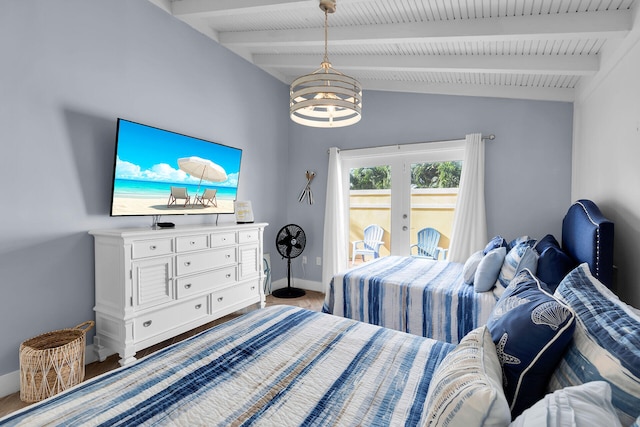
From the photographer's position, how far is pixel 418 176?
4.09 metres

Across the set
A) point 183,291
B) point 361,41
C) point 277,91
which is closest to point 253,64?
point 277,91

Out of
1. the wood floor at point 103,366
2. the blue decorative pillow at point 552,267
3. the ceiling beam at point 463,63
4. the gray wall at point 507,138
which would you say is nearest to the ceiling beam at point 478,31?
the ceiling beam at point 463,63

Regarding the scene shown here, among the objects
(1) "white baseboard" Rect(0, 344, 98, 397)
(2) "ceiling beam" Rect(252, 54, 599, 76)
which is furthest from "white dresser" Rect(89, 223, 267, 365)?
(2) "ceiling beam" Rect(252, 54, 599, 76)

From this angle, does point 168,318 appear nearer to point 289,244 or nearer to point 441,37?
point 289,244

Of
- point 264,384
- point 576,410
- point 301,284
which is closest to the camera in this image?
point 576,410

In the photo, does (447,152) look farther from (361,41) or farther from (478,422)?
(478,422)

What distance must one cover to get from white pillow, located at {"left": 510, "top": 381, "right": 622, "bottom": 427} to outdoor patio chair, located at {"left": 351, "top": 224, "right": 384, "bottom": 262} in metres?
3.72

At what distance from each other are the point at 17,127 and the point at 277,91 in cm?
304

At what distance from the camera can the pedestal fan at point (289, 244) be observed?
4.33 metres

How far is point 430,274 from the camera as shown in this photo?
2.92 m

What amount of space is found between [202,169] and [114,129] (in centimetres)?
82

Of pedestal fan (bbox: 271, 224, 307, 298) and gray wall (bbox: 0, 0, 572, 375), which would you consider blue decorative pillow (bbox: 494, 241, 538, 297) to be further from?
pedestal fan (bbox: 271, 224, 307, 298)

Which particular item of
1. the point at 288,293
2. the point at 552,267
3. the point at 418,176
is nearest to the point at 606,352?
the point at 552,267

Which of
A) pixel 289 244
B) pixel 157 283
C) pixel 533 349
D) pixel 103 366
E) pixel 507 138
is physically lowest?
pixel 103 366
